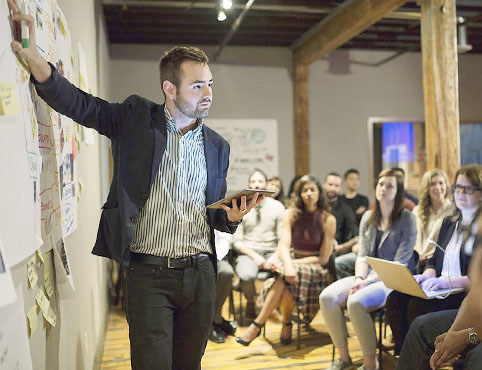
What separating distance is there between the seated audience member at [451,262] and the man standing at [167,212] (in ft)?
4.91

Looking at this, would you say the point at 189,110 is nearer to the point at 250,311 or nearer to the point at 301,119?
the point at 250,311

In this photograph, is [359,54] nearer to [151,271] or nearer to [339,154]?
[339,154]

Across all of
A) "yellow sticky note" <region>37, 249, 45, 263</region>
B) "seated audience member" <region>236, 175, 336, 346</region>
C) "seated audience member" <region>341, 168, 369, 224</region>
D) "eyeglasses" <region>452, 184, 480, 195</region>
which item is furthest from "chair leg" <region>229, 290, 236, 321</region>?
"yellow sticky note" <region>37, 249, 45, 263</region>

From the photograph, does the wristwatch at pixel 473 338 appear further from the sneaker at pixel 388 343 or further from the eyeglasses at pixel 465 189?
the sneaker at pixel 388 343

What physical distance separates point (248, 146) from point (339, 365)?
14.4ft

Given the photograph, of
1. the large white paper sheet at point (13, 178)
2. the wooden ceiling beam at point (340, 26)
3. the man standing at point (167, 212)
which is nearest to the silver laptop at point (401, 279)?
the man standing at point (167, 212)

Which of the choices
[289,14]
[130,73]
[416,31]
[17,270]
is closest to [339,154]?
[416,31]

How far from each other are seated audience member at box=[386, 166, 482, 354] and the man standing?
150cm

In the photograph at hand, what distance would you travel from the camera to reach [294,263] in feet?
12.7

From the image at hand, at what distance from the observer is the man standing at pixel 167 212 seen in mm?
1606

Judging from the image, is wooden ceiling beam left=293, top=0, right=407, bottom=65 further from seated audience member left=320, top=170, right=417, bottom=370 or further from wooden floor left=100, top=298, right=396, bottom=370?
wooden floor left=100, top=298, right=396, bottom=370

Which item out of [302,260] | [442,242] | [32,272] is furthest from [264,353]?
[32,272]

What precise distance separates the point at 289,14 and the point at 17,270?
516 cm

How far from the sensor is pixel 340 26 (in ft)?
18.4
